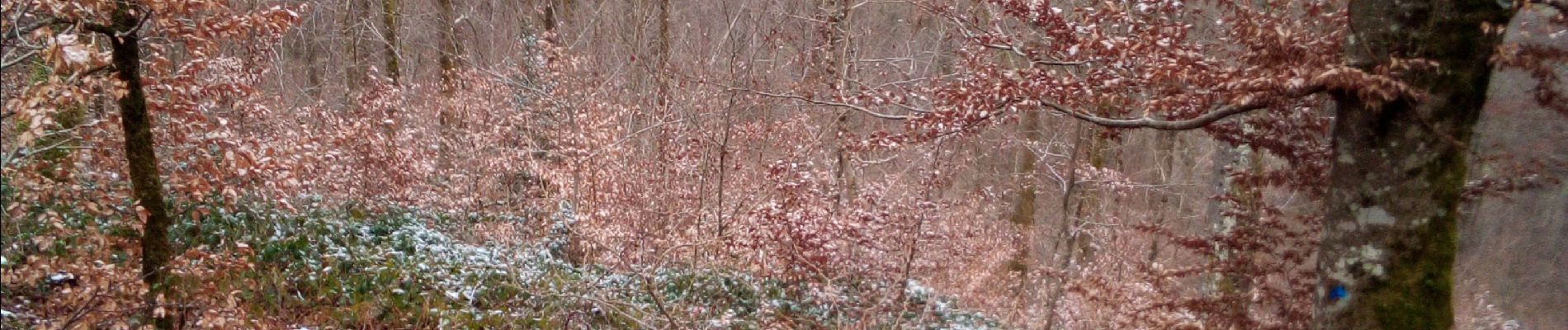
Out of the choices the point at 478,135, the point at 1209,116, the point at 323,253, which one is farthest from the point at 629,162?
the point at 1209,116

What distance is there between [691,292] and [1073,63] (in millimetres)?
4167

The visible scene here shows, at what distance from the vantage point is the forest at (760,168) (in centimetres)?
457

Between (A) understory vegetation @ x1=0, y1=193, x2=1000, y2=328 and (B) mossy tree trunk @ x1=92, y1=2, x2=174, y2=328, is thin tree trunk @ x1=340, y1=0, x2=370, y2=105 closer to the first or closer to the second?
(A) understory vegetation @ x1=0, y1=193, x2=1000, y2=328

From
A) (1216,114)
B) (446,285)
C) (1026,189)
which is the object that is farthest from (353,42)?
(1216,114)

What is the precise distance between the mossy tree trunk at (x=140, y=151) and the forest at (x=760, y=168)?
16mm

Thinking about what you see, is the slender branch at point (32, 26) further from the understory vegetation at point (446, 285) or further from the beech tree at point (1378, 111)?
the beech tree at point (1378, 111)

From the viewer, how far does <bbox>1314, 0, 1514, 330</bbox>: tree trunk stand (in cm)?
434

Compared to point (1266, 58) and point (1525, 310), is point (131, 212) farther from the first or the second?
point (1525, 310)

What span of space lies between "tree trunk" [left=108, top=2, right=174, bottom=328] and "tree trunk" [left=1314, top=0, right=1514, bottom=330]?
536cm

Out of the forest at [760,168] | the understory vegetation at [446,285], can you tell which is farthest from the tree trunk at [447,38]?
the understory vegetation at [446,285]

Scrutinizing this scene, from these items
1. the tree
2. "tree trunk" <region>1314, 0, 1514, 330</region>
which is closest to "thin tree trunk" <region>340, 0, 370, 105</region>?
the tree

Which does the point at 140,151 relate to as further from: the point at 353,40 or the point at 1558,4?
the point at 353,40

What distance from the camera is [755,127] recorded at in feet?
38.2

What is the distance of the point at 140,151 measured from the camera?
4984 millimetres
